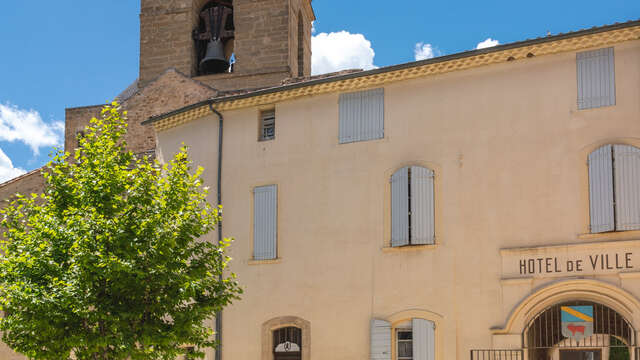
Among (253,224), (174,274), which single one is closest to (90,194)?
(174,274)

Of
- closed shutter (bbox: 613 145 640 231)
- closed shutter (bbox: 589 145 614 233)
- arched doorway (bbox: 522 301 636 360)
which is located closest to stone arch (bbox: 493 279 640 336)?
arched doorway (bbox: 522 301 636 360)

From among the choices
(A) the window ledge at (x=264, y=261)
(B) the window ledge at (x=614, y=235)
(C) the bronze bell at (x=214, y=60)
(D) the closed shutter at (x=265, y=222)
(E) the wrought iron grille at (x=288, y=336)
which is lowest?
(E) the wrought iron grille at (x=288, y=336)

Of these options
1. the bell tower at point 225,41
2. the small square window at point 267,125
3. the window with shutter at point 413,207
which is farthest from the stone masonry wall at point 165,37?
the window with shutter at point 413,207

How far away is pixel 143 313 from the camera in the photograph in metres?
16.3

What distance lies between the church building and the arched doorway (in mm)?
45

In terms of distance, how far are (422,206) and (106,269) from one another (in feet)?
23.7

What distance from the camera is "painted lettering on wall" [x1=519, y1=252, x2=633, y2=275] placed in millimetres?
17000

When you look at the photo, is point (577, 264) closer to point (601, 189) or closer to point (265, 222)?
point (601, 189)

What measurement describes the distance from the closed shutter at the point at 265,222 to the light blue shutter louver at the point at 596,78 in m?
7.69

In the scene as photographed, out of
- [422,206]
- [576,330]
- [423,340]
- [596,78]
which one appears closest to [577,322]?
[576,330]

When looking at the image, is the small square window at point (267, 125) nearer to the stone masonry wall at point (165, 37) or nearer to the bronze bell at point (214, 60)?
the bronze bell at point (214, 60)

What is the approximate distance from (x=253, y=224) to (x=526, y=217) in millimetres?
6915

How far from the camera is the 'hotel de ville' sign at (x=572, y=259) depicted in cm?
1697

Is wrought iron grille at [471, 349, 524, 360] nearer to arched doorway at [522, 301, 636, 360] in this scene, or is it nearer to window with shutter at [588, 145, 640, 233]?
arched doorway at [522, 301, 636, 360]
